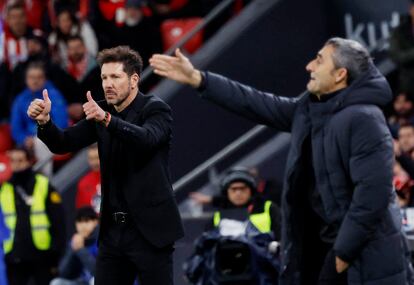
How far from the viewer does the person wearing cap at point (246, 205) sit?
33.3ft

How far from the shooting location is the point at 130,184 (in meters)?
7.48

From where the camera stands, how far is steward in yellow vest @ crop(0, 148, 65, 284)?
1187cm

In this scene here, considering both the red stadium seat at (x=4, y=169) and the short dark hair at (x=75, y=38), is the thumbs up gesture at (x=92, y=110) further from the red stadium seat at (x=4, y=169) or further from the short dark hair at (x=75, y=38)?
the short dark hair at (x=75, y=38)

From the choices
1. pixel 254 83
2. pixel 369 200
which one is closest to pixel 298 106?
pixel 369 200

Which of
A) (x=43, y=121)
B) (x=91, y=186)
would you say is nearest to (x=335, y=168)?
(x=43, y=121)

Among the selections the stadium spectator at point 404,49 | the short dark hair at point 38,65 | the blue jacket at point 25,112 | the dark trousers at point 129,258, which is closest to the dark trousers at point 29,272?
the blue jacket at point 25,112

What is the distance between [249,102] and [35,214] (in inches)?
186

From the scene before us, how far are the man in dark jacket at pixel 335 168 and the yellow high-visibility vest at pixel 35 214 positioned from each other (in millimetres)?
4596

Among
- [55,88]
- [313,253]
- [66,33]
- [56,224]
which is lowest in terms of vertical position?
[313,253]

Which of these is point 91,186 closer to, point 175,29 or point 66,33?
point 175,29

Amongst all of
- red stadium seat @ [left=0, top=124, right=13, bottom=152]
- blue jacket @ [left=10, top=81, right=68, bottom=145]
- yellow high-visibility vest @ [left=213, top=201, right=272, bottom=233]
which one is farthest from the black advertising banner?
red stadium seat @ [left=0, top=124, right=13, bottom=152]

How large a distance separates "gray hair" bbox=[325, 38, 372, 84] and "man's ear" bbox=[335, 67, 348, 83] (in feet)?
0.05

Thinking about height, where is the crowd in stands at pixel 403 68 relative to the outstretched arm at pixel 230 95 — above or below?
above

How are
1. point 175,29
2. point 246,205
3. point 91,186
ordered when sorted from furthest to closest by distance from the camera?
point 175,29
point 91,186
point 246,205
